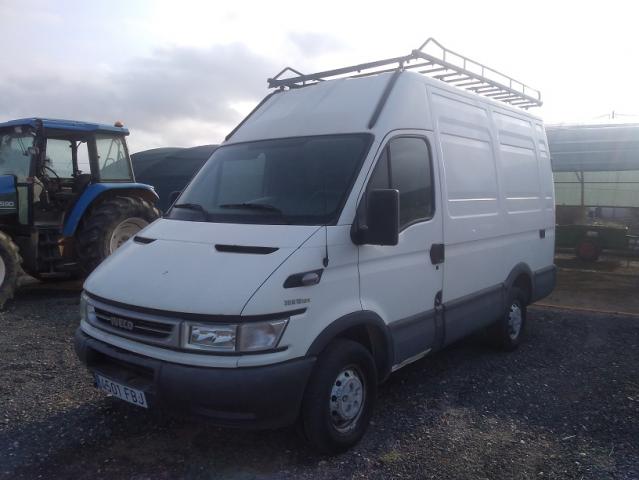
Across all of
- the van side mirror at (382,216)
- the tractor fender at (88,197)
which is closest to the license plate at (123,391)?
the van side mirror at (382,216)

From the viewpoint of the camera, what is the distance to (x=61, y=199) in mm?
8727

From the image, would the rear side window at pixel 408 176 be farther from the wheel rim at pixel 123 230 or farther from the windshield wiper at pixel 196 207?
the wheel rim at pixel 123 230

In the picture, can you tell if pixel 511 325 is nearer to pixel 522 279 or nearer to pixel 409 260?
pixel 522 279

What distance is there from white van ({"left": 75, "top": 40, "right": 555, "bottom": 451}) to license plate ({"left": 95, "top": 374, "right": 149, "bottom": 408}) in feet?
0.05

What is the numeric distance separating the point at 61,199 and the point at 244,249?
21.3ft

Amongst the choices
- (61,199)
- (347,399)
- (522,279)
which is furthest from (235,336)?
(61,199)

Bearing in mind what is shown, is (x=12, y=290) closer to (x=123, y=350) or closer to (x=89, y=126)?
(x=89, y=126)

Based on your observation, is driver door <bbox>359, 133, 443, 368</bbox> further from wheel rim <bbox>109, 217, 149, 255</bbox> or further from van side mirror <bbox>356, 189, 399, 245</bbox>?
wheel rim <bbox>109, 217, 149, 255</bbox>

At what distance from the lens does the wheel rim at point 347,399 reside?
356 centimetres

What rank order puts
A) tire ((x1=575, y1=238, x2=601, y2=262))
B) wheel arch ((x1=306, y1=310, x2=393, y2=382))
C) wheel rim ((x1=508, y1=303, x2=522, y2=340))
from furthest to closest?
tire ((x1=575, y1=238, x2=601, y2=262)) < wheel rim ((x1=508, y1=303, x2=522, y2=340)) < wheel arch ((x1=306, y1=310, x2=393, y2=382))

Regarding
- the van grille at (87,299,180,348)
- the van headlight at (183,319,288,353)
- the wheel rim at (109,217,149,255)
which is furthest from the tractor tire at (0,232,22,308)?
the van headlight at (183,319,288,353)

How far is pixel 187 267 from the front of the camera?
340 cm

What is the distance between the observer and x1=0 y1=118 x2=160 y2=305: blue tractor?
8.03m

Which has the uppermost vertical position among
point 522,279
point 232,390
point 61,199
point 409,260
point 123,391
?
point 61,199
